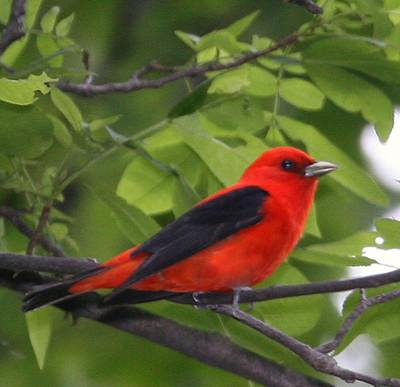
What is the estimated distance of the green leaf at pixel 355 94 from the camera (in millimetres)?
4977

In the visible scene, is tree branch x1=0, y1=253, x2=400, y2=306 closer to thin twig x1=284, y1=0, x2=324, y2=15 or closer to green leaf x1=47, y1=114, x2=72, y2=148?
green leaf x1=47, y1=114, x2=72, y2=148

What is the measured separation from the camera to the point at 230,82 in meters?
4.89

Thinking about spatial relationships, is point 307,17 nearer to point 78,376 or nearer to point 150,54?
point 150,54

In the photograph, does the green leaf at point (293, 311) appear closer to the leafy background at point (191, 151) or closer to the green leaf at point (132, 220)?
the leafy background at point (191, 151)

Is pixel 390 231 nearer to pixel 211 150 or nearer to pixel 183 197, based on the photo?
pixel 211 150

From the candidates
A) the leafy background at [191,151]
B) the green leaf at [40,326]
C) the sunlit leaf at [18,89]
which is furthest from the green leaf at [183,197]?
the sunlit leaf at [18,89]

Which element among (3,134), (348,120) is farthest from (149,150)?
(348,120)

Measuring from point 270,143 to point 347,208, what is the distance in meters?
1.82

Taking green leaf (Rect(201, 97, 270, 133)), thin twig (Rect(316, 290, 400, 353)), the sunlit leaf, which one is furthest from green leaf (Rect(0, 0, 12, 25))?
thin twig (Rect(316, 290, 400, 353))

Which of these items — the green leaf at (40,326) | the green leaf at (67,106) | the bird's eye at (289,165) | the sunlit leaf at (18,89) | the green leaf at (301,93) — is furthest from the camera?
the bird's eye at (289,165)

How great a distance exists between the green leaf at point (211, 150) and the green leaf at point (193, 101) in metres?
0.07

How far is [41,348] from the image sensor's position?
530 centimetres

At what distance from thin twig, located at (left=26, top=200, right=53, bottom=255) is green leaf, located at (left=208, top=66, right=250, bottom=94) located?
0.85 m

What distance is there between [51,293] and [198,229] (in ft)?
2.20
